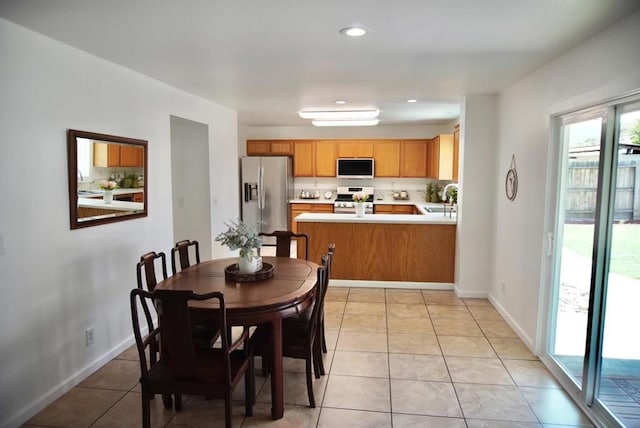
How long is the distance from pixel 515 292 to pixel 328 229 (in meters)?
2.31

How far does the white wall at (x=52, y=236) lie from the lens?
235cm

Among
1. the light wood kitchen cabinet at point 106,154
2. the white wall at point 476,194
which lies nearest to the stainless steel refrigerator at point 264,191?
the white wall at point 476,194

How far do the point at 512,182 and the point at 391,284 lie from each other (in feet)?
6.56

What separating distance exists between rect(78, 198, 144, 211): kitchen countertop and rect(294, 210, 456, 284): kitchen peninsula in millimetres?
2271

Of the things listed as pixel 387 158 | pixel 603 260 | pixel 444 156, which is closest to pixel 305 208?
pixel 387 158

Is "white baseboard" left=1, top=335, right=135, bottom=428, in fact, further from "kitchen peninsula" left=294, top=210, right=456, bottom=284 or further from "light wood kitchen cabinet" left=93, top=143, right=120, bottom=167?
"kitchen peninsula" left=294, top=210, right=456, bottom=284

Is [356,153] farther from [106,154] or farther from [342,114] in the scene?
[106,154]

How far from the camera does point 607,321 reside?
2461 millimetres

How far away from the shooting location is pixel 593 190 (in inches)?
101

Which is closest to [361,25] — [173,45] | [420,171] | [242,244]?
[173,45]

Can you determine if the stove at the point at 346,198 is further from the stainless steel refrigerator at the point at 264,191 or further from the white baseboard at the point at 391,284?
the white baseboard at the point at 391,284

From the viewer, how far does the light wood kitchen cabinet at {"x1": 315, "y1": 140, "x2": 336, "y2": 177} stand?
7.84 m

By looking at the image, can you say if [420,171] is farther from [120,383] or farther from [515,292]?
[120,383]

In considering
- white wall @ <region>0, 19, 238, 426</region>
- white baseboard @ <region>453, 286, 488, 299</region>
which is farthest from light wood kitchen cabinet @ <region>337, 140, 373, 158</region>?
white wall @ <region>0, 19, 238, 426</region>
